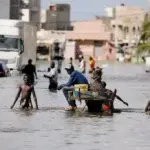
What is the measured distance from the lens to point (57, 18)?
18062cm

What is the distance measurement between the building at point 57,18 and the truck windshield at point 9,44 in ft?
385

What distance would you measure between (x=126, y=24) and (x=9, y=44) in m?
121

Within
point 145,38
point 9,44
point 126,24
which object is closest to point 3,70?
point 9,44

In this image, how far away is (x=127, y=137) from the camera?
1744cm

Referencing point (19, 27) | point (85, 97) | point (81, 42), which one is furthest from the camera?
point (81, 42)

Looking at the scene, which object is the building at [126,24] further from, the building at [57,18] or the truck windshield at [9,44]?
the truck windshield at [9,44]

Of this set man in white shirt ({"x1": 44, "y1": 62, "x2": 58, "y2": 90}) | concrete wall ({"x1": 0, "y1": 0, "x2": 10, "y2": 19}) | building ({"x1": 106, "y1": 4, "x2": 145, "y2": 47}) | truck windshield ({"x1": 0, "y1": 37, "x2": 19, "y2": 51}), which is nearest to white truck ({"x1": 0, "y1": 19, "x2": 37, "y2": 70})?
truck windshield ({"x1": 0, "y1": 37, "x2": 19, "y2": 51})

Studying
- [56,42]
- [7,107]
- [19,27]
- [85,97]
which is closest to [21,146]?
[85,97]

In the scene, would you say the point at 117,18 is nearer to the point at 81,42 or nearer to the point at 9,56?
the point at 81,42

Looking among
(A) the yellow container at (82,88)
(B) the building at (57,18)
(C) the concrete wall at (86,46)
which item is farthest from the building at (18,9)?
(A) the yellow container at (82,88)

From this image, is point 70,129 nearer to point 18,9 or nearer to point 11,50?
point 11,50

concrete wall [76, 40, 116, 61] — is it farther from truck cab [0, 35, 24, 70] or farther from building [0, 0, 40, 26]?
truck cab [0, 35, 24, 70]

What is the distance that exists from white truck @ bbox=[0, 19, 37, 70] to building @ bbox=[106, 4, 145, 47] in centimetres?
10941

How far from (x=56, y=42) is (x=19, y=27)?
81.4 metres
